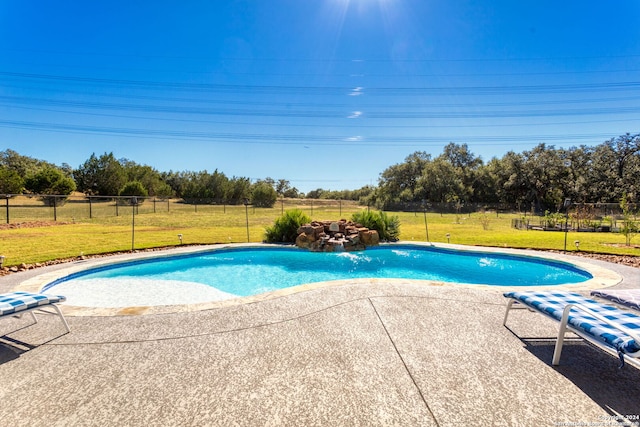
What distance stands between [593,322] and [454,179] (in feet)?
110

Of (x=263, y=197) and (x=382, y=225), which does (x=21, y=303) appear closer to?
(x=382, y=225)

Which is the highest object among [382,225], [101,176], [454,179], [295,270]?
[101,176]

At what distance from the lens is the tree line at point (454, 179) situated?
2769cm

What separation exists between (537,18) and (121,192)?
3723 cm

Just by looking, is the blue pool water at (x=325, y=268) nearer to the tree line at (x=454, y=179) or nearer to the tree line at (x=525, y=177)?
the tree line at (x=454, y=179)

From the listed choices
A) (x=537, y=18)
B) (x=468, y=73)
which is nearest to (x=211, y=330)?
(x=537, y=18)

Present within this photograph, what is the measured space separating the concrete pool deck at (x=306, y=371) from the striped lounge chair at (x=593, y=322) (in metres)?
0.30

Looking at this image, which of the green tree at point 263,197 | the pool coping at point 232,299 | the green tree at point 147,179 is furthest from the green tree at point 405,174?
the pool coping at point 232,299

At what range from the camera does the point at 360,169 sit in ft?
133

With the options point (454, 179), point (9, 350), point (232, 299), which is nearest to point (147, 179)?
point (454, 179)

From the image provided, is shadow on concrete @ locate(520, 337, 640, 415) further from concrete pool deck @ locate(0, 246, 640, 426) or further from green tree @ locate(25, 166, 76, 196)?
green tree @ locate(25, 166, 76, 196)

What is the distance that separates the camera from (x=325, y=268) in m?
7.46

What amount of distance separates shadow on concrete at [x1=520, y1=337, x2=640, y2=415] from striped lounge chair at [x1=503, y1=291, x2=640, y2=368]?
151 millimetres

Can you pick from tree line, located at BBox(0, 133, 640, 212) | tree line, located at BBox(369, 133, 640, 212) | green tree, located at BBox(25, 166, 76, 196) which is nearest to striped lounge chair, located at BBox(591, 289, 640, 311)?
tree line, located at BBox(0, 133, 640, 212)
